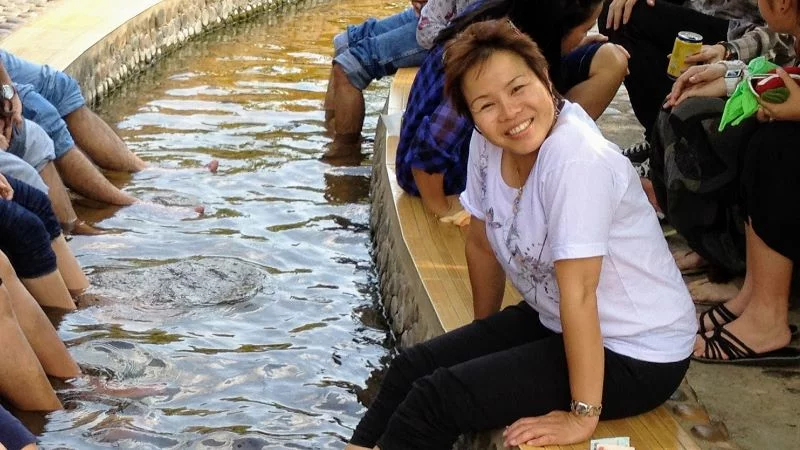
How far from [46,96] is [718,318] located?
3.76 meters

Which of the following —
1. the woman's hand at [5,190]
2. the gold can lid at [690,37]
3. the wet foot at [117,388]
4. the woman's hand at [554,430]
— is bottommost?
the wet foot at [117,388]

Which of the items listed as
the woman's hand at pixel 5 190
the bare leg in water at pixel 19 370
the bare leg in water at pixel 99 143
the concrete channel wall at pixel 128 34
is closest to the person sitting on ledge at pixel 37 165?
the woman's hand at pixel 5 190

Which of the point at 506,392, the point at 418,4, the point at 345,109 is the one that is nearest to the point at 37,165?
the point at 418,4

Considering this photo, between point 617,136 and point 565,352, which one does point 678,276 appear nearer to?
point 565,352

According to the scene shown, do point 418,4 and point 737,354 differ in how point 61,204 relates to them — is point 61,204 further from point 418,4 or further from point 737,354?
point 737,354

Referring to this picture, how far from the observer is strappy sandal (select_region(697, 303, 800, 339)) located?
3727mm

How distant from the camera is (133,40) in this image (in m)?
9.02

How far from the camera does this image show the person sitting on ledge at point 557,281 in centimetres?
292

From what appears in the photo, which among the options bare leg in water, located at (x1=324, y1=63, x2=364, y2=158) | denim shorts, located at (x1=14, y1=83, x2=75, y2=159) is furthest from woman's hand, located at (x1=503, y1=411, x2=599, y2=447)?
bare leg in water, located at (x1=324, y1=63, x2=364, y2=158)

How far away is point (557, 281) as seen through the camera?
2.98m

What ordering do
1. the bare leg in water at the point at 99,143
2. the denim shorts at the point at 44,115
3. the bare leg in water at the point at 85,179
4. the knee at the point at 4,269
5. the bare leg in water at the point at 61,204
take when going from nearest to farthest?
the knee at the point at 4,269, the bare leg in water at the point at 61,204, the denim shorts at the point at 44,115, the bare leg in water at the point at 85,179, the bare leg in water at the point at 99,143

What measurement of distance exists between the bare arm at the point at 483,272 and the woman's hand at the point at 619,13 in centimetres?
191

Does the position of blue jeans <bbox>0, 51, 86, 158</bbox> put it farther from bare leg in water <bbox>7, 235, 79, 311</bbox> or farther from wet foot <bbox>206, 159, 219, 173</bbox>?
bare leg in water <bbox>7, 235, 79, 311</bbox>

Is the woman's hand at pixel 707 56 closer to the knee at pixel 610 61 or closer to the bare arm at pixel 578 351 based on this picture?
the knee at pixel 610 61
